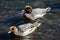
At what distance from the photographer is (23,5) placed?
69.1 ft

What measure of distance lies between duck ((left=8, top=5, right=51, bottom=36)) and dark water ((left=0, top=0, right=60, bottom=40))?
23 centimetres

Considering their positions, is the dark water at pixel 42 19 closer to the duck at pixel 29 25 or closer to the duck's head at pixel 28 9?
the duck at pixel 29 25

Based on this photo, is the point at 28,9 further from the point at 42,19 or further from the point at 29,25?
the point at 29,25

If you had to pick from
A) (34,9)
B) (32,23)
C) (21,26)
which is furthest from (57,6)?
(21,26)

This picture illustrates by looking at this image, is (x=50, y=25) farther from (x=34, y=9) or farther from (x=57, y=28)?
(x=34, y=9)

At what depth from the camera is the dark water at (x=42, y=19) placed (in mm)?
16641

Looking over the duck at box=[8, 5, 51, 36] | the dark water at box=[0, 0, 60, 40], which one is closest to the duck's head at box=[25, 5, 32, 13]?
the duck at box=[8, 5, 51, 36]

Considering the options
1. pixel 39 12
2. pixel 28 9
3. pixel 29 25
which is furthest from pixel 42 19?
pixel 29 25

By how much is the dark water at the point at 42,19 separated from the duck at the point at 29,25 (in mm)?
228

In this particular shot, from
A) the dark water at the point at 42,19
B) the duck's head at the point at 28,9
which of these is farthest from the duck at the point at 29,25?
the dark water at the point at 42,19

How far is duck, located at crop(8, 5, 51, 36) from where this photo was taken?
16531 mm

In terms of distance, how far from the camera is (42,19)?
19031mm

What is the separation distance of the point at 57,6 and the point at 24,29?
4628 millimetres

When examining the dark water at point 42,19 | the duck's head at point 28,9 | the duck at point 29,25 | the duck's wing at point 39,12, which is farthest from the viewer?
the duck's wing at point 39,12
